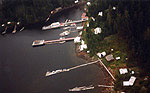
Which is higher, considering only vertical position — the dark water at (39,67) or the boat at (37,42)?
the boat at (37,42)

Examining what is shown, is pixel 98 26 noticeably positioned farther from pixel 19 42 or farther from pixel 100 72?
pixel 19 42

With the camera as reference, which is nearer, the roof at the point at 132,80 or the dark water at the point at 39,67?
the roof at the point at 132,80

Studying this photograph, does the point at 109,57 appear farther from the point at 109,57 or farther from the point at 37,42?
the point at 37,42

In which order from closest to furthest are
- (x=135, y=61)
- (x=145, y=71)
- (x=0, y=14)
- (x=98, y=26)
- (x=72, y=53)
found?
(x=145, y=71)
(x=135, y=61)
(x=72, y=53)
(x=98, y=26)
(x=0, y=14)

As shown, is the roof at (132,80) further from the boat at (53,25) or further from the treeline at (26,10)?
the treeline at (26,10)

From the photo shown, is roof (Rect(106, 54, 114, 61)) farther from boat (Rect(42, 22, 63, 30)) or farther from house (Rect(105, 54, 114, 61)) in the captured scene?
boat (Rect(42, 22, 63, 30))

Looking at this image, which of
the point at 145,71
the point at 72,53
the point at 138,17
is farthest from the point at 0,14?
the point at 145,71

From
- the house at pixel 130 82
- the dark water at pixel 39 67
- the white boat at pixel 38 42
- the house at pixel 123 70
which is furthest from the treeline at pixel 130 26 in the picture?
the white boat at pixel 38 42
